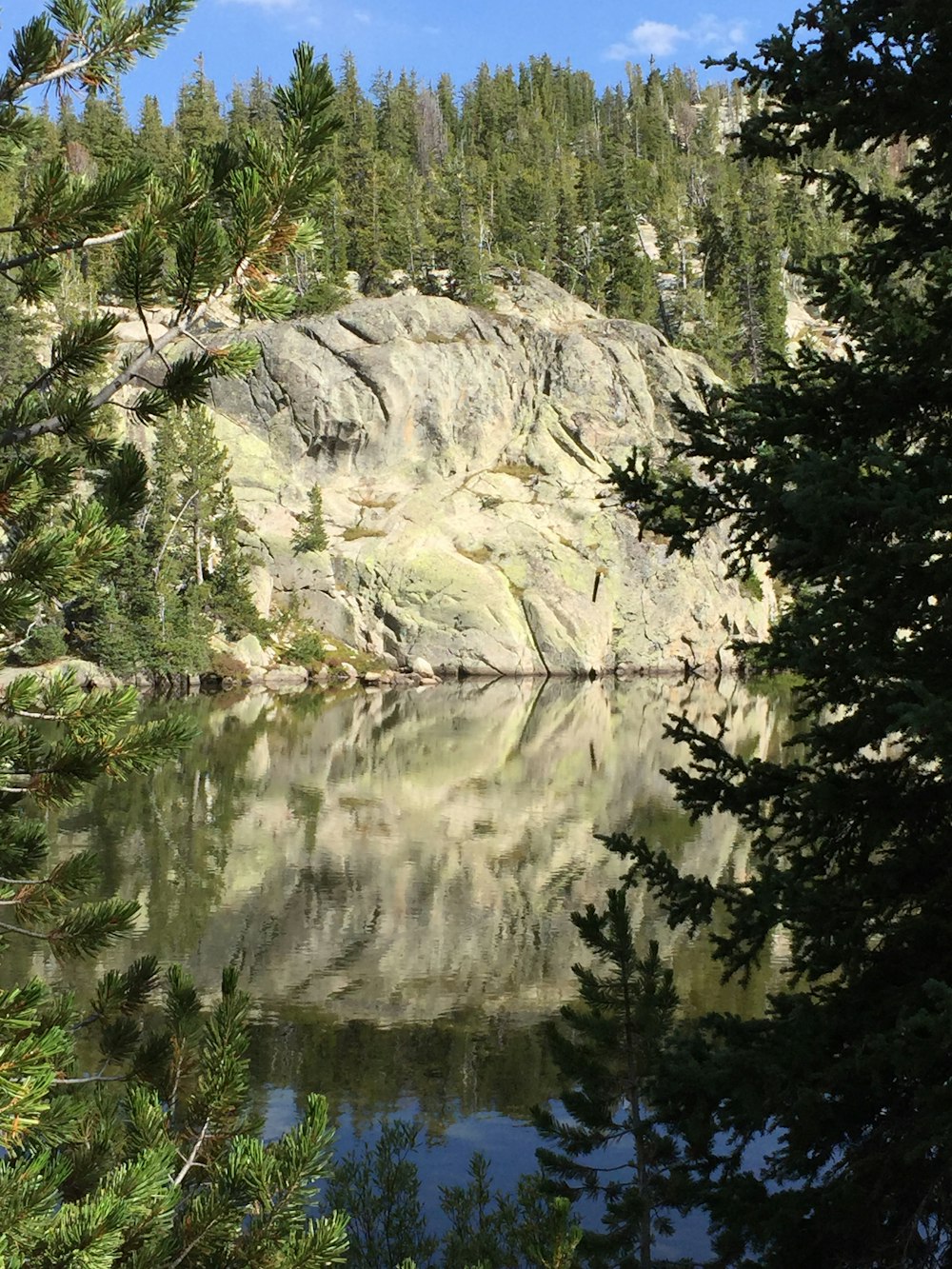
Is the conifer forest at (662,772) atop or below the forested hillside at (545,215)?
below

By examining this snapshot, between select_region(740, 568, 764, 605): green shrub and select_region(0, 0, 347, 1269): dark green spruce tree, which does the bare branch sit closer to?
select_region(0, 0, 347, 1269): dark green spruce tree

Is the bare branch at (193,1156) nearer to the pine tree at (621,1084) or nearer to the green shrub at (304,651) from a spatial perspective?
the pine tree at (621,1084)

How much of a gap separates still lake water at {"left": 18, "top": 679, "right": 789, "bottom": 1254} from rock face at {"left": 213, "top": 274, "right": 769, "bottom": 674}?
78.7 feet

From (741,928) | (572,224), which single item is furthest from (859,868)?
(572,224)

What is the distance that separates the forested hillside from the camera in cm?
8581

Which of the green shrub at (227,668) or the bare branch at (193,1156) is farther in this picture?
the green shrub at (227,668)

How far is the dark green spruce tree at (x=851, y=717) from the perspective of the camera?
17.8ft

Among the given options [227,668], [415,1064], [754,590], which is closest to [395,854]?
[415,1064]

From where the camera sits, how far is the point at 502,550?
68500 millimetres

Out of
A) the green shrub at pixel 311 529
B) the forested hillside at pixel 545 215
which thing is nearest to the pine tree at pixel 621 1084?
the green shrub at pixel 311 529

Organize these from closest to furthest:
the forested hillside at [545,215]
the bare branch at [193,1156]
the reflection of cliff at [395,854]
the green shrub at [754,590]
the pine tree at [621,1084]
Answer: the bare branch at [193,1156] < the pine tree at [621,1084] < the reflection of cliff at [395,854] < the green shrub at [754,590] < the forested hillside at [545,215]

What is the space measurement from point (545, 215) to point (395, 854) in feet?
272

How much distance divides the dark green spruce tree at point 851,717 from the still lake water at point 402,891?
5061 millimetres

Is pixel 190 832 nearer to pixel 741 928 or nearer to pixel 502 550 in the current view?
pixel 741 928
